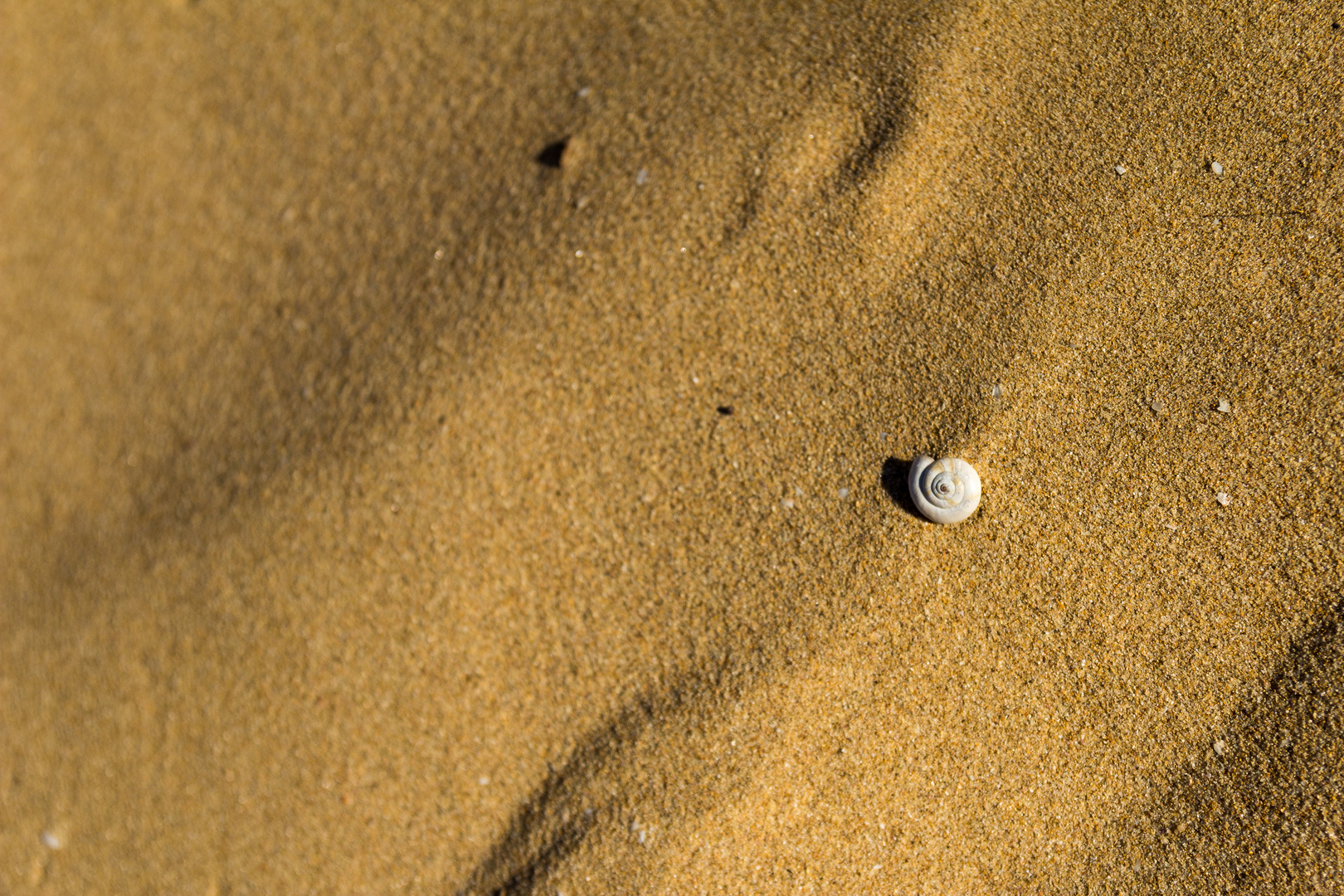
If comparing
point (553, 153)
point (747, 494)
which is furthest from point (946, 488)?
point (553, 153)

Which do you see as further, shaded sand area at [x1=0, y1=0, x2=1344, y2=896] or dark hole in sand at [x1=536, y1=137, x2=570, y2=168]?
dark hole in sand at [x1=536, y1=137, x2=570, y2=168]

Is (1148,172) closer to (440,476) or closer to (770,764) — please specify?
(770,764)

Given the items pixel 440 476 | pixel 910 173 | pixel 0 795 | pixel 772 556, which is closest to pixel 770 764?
pixel 772 556

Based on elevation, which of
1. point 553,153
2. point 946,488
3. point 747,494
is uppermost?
point 553,153

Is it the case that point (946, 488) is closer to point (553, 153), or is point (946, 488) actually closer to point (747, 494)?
point (747, 494)

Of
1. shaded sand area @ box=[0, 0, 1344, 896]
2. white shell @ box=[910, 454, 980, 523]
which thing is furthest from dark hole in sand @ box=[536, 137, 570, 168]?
white shell @ box=[910, 454, 980, 523]

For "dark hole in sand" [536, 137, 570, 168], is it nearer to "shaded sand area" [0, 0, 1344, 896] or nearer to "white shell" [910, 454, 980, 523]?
"shaded sand area" [0, 0, 1344, 896]
